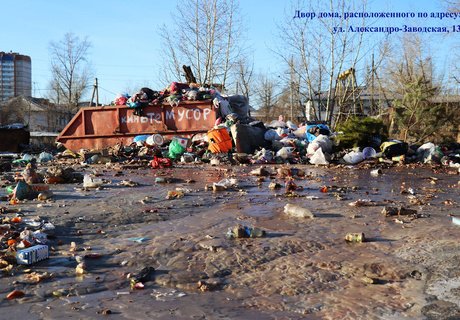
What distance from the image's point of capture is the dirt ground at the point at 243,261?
7.83 feet

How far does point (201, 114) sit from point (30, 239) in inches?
375

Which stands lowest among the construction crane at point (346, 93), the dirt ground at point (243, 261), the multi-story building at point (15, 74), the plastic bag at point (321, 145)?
the dirt ground at point (243, 261)

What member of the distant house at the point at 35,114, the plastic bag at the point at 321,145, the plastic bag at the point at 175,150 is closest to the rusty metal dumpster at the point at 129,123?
the plastic bag at the point at 175,150

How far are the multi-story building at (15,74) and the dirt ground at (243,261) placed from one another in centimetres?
6630

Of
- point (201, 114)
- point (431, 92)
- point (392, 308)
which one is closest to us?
point (392, 308)

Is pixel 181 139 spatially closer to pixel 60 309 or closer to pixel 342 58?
pixel 342 58

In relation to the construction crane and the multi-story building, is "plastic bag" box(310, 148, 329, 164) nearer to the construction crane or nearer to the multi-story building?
the construction crane

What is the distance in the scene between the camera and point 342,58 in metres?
16.9

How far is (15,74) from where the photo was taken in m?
66.9

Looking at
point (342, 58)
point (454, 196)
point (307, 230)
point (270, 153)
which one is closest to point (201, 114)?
point (270, 153)

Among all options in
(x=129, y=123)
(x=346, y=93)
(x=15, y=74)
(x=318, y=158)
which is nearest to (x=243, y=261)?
(x=318, y=158)

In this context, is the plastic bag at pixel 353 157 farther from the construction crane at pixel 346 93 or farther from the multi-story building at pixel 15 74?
the multi-story building at pixel 15 74

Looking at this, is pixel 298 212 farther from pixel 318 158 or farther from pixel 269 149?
pixel 269 149

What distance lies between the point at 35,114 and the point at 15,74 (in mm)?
15761
